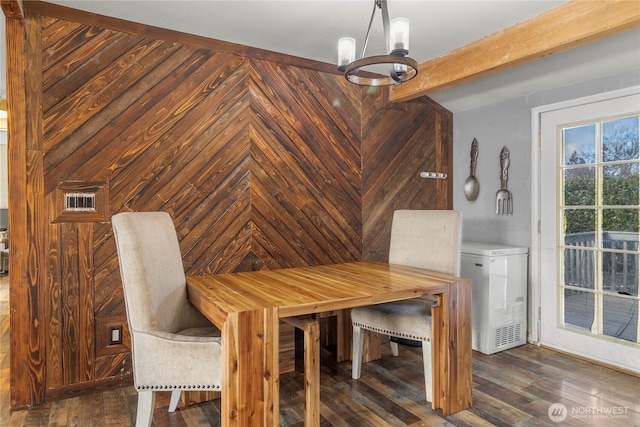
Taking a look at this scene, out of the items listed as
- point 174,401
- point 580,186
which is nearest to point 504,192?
point 580,186

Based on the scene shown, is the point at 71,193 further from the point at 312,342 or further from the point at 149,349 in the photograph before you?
the point at 312,342

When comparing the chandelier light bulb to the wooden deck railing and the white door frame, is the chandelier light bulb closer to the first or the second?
the white door frame

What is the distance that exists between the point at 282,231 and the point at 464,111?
7.10ft

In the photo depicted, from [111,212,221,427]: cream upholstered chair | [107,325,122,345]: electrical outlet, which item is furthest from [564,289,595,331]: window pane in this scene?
[107,325,122,345]: electrical outlet

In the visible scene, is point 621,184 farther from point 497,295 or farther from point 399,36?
point 399,36

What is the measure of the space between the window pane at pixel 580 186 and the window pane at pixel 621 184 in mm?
78

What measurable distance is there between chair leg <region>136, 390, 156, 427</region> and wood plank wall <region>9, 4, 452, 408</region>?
961 millimetres

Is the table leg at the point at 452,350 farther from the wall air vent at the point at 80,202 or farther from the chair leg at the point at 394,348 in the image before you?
the wall air vent at the point at 80,202

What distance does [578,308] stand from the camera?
3.04 m

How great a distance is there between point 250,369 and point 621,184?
9.06 ft

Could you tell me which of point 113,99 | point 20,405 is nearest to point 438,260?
point 113,99

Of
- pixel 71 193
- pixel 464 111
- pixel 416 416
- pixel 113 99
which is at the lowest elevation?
pixel 416 416

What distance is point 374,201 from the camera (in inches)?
138

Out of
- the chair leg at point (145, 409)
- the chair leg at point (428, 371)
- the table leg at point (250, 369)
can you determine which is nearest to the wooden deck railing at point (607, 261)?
the chair leg at point (428, 371)
